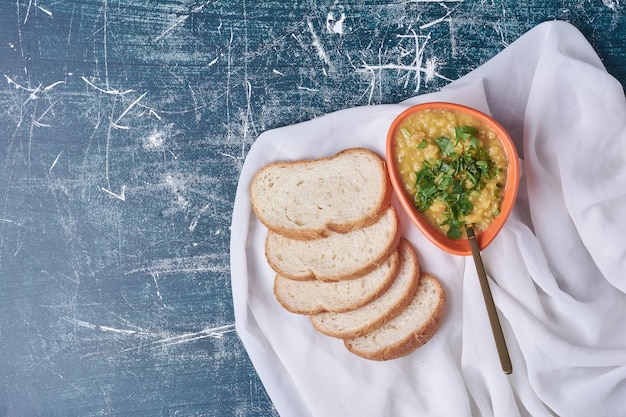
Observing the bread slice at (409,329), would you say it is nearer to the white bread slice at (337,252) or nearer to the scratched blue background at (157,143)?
the white bread slice at (337,252)

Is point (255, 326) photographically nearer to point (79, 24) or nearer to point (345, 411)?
point (345, 411)

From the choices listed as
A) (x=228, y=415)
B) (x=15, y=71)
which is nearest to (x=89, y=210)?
(x=15, y=71)

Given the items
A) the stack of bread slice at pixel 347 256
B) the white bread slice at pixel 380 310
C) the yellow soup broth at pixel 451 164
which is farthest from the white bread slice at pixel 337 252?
the yellow soup broth at pixel 451 164

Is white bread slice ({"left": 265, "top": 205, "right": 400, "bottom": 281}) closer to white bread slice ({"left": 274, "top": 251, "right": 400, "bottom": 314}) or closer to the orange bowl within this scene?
white bread slice ({"left": 274, "top": 251, "right": 400, "bottom": 314})

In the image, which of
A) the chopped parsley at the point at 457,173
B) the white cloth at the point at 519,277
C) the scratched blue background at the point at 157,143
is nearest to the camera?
the chopped parsley at the point at 457,173

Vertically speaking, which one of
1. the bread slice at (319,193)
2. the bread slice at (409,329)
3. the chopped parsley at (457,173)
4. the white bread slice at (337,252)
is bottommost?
the bread slice at (409,329)

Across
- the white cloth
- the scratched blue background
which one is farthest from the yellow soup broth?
the scratched blue background

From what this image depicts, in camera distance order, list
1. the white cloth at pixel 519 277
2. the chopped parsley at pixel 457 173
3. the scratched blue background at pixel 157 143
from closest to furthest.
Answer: the chopped parsley at pixel 457 173 < the white cloth at pixel 519 277 < the scratched blue background at pixel 157 143
